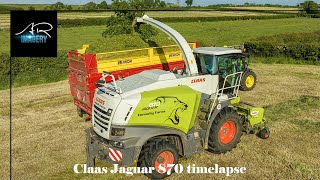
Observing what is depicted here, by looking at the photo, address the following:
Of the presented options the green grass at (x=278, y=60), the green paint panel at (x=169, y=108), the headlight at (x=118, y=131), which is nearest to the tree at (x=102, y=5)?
the green grass at (x=278, y=60)

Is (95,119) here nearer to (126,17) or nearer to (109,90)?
(109,90)

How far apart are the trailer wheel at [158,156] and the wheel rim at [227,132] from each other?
157cm

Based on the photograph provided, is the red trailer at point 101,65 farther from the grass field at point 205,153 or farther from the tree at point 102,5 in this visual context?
the tree at point 102,5

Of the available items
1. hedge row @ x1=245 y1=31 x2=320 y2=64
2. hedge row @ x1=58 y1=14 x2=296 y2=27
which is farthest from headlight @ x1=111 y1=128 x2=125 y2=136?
hedge row @ x1=58 y1=14 x2=296 y2=27

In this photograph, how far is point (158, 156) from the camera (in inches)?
262

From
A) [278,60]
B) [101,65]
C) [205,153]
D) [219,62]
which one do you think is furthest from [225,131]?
[278,60]

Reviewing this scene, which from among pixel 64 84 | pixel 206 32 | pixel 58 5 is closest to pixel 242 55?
pixel 64 84

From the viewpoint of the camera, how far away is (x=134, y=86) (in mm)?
6797

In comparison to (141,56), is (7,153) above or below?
below

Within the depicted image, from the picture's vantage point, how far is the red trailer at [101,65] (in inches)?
380

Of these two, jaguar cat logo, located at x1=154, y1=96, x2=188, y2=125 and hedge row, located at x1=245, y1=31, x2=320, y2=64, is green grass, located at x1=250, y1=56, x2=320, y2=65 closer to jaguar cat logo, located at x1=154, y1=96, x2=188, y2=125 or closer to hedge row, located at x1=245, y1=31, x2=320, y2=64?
hedge row, located at x1=245, y1=31, x2=320, y2=64

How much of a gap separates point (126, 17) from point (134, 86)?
16.6 metres

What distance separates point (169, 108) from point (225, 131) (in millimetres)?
2157

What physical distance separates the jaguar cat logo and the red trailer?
147 inches
